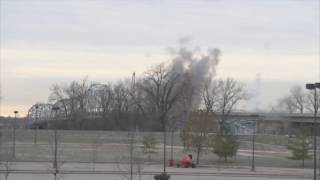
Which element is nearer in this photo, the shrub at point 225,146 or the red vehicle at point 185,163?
the red vehicle at point 185,163

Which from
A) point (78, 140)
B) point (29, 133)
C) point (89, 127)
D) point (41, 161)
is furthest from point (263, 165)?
point (89, 127)

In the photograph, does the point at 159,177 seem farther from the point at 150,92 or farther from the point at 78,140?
the point at 150,92

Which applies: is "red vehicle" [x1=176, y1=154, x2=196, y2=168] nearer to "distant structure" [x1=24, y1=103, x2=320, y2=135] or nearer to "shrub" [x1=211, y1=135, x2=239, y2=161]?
"shrub" [x1=211, y1=135, x2=239, y2=161]

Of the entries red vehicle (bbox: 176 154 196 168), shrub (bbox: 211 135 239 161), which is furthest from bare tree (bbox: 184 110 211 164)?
red vehicle (bbox: 176 154 196 168)

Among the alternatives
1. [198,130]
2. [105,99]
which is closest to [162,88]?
[105,99]

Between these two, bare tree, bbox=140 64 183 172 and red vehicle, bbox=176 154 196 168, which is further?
bare tree, bbox=140 64 183 172

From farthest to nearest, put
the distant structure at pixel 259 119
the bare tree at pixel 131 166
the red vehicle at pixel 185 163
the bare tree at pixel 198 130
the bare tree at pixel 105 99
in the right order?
1. the distant structure at pixel 259 119
2. the bare tree at pixel 105 99
3. the bare tree at pixel 198 130
4. the red vehicle at pixel 185 163
5. the bare tree at pixel 131 166

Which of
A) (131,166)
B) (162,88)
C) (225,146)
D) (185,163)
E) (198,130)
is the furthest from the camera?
(162,88)

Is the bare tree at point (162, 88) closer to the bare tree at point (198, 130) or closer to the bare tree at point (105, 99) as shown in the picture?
the bare tree at point (105, 99)

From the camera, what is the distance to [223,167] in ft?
201

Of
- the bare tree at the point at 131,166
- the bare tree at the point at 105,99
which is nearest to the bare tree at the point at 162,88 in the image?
the bare tree at the point at 105,99

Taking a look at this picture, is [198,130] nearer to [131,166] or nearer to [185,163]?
[185,163]

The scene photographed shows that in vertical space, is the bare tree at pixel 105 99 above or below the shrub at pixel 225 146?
above

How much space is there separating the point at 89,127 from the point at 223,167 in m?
76.6
